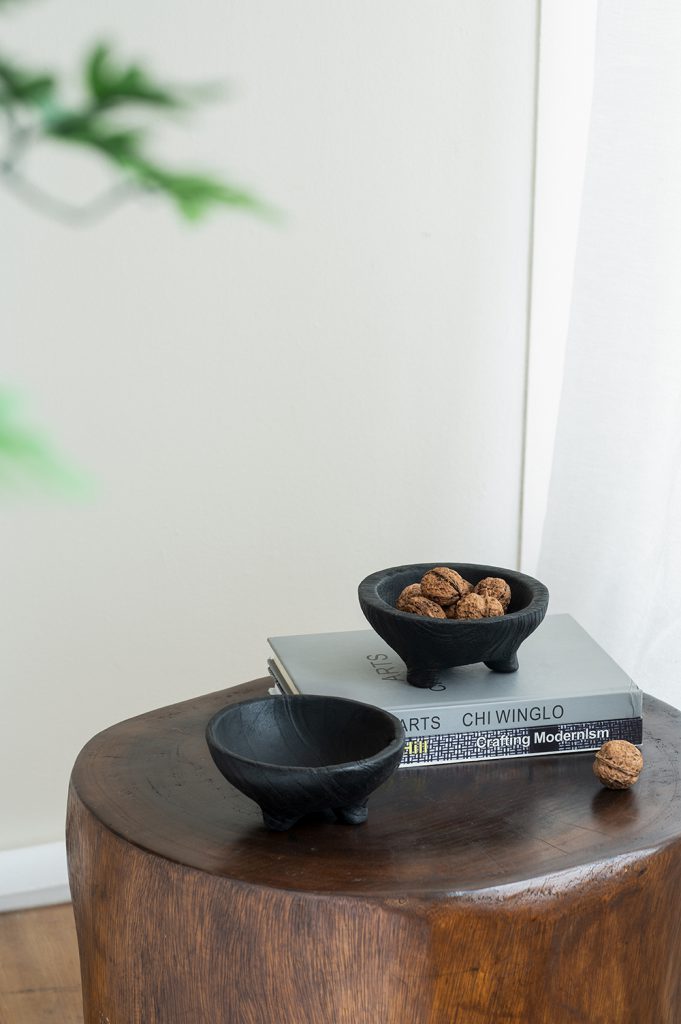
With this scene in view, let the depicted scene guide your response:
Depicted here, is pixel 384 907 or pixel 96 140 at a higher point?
pixel 96 140

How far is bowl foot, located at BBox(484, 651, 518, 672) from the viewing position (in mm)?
1011

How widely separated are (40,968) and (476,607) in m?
0.81

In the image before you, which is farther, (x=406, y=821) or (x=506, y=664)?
(x=506, y=664)

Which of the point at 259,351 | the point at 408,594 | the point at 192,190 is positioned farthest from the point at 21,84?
the point at 408,594

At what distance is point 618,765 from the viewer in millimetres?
891

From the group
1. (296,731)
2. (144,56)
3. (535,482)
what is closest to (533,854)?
(296,731)

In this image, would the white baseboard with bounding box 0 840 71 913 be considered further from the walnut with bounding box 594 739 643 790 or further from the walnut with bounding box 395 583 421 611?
the walnut with bounding box 594 739 643 790

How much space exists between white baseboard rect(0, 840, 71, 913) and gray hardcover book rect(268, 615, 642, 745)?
62 centimetres

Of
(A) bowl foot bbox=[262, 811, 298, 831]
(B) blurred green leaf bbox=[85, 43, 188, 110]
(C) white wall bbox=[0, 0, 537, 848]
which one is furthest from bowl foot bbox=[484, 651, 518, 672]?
(B) blurred green leaf bbox=[85, 43, 188, 110]

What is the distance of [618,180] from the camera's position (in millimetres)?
1386

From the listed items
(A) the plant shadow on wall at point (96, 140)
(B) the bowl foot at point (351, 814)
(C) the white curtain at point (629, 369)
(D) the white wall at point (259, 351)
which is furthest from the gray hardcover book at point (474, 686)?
(A) the plant shadow on wall at point (96, 140)

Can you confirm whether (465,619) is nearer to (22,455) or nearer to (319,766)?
(319,766)

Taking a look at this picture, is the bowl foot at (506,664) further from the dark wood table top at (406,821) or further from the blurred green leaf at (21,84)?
the blurred green leaf at (21,84)

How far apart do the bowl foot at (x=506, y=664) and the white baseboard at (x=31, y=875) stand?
2.51 ft
